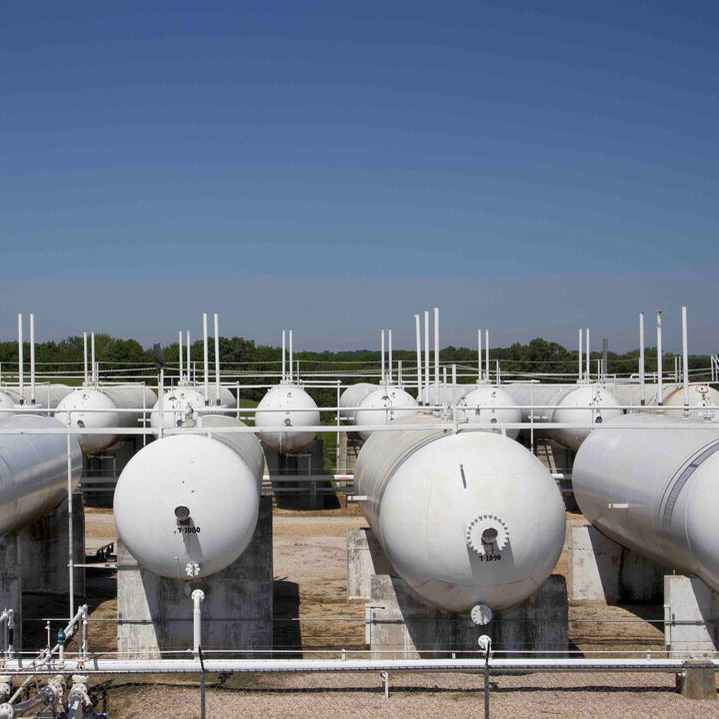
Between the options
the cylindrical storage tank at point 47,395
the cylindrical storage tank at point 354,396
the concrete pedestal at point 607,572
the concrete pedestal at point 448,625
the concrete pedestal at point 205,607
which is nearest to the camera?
the concrete pedestal at point 448,625

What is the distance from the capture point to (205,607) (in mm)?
11602

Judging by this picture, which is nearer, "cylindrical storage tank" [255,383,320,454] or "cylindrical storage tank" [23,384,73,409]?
"cylindrical storage tank" [23,384,73,409]

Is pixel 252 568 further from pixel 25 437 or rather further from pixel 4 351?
pixel 4 351

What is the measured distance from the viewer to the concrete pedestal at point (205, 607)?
11.4 meters

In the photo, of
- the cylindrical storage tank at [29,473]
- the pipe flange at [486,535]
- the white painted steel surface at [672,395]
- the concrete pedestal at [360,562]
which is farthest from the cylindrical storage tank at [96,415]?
the white painted steel surface at [672,395]

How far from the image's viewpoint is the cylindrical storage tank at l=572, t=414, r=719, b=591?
1028 cm

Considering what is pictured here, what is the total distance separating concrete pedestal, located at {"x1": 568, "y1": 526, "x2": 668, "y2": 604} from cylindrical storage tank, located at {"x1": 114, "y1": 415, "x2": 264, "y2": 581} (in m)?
6.17

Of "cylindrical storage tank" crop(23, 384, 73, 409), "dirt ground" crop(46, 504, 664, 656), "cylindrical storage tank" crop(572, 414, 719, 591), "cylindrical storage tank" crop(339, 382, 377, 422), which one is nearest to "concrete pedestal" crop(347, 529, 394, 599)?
"dirt ground" crop(46, 504, 664, 656)

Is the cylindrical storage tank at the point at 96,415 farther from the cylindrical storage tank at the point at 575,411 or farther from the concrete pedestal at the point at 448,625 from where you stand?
the concrete pedestal at the point at 448,625

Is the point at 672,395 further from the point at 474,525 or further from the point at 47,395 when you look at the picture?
the point at 474,525

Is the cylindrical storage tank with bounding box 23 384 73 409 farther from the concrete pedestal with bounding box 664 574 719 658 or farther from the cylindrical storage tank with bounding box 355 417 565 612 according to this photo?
the concrete pedestal with bounding box 664 574 719 658

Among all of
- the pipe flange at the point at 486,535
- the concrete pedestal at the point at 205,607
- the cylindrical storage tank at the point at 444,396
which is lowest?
the concrete pedestal at the point at 205,607

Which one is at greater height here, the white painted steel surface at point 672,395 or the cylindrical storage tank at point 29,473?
the white painted steel surface at point 672,395

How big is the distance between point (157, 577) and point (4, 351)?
56.5m
